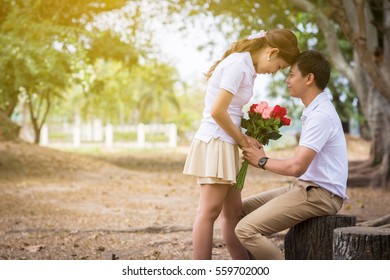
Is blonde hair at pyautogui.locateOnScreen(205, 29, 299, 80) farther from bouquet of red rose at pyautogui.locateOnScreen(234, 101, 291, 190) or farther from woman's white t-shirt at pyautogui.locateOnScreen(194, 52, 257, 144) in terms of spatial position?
bouquet of red rose at pyautogui.locateOnScreen(234, 101, 291, 190)

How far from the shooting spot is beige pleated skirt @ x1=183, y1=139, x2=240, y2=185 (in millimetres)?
4301

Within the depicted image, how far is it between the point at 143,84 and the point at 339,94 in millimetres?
15593

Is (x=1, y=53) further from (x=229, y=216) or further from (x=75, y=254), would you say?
(x=229, y=216)

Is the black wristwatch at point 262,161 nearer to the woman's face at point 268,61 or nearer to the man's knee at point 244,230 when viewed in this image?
the man's knee at point 244,230

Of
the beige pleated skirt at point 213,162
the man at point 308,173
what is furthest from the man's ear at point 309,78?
the beige pleated skirt at point 213,162

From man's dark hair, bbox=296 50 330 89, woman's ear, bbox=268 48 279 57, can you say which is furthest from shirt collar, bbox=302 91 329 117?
woman's ear, bbox=268 48 279 57

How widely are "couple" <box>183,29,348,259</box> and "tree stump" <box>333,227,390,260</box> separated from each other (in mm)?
321

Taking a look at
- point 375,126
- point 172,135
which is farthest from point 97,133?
point 375,126

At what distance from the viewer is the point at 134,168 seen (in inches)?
705

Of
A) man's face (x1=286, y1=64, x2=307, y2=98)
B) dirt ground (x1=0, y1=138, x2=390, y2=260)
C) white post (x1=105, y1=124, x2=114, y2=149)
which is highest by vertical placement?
man's face (x1=286, y1=64, x2=307, y2=98)

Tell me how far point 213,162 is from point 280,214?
504 millimetres

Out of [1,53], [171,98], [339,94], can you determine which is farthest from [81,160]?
[171,98]

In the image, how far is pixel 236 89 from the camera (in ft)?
13.8

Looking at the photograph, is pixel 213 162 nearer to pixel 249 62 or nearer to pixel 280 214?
pixel 280 214
